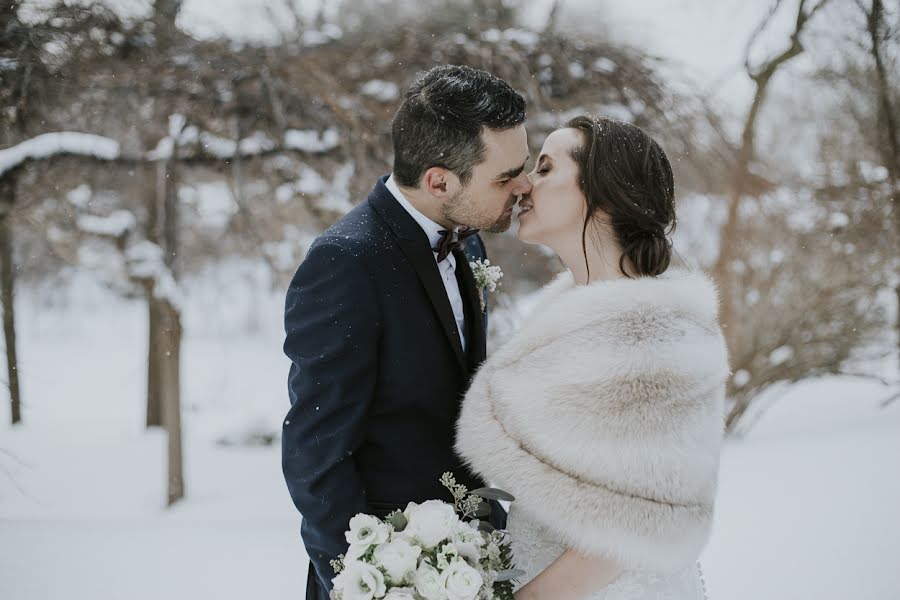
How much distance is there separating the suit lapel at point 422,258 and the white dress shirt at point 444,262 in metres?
0.03

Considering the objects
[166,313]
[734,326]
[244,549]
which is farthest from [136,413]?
[734,326]

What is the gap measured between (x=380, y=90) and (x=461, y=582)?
3.66 m

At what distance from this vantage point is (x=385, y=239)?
5.80 ft

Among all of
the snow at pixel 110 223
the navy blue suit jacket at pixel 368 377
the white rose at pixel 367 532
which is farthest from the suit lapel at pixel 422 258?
the snow at pixel 110 223

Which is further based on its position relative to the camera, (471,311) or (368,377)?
(471,311)

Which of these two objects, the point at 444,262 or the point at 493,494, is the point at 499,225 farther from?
the point at 493,494

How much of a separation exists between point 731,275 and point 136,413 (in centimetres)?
700

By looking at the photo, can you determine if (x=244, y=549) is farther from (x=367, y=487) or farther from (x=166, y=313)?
(x=367, y=487)

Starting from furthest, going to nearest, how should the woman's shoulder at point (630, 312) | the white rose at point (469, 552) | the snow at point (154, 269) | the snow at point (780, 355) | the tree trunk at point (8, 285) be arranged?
the snow at point (780, 355) → the snow at point (154, 269) → the tree trunk at point (8, 285) → the woman's shoulder at point (630, 312) → the white rose at point (469, 552)

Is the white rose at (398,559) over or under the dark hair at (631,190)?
under

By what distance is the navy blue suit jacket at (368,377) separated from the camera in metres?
1.58

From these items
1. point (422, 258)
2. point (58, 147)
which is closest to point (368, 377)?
point (422, 258)

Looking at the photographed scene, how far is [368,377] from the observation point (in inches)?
64.3

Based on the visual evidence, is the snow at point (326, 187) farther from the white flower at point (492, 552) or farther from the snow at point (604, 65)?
the white flower at point (492, 552)
